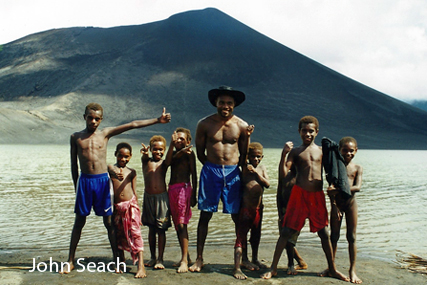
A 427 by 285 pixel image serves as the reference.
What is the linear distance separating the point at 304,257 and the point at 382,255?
1025mm

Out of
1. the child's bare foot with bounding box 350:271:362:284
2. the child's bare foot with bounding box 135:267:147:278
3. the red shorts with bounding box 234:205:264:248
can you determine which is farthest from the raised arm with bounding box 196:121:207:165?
the child's bare foot with bounding box 350:271:362:284

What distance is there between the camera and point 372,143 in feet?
167

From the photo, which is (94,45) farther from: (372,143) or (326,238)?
(326,238)

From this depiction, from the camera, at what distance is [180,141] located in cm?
445

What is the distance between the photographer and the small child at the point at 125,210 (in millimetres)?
4258

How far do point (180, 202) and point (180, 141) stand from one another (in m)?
0.61

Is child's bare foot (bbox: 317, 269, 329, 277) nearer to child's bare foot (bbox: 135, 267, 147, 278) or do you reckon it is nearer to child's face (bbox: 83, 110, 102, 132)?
child's bare foot (bbox: 135, 267, 147, 278)

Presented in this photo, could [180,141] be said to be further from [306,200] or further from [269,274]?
[269,274]

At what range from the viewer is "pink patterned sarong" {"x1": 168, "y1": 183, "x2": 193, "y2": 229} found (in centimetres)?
434

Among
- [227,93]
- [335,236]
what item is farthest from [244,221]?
[227,93]

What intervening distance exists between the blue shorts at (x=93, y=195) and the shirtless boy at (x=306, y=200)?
161 cm

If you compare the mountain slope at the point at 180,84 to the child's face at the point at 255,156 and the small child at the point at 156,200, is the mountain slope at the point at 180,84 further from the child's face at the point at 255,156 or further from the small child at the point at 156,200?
the child's face at the point at 255,156

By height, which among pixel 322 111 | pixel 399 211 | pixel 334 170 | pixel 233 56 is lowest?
pixel 399 211

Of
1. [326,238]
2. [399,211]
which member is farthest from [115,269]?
[399,211]
